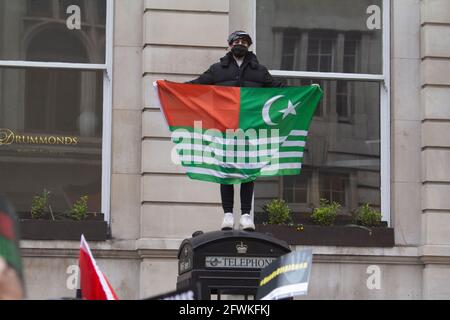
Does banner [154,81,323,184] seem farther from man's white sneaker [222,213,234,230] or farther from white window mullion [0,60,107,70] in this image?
white window mullion [0,60,107,70]

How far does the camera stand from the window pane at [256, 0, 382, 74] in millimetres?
15586

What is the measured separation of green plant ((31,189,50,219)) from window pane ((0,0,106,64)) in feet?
5.50

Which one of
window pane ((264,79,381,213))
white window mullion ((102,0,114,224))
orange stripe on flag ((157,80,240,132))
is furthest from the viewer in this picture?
window pane ((264,79,381,213))

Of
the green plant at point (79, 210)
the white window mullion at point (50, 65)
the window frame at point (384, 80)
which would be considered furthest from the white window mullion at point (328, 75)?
the green plant at point (79, 210)

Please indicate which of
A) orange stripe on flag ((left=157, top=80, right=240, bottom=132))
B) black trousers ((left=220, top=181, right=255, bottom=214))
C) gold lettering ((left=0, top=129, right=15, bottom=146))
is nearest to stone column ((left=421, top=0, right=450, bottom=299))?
black trousers ((left=220, top=181, right=255, bottom=214))

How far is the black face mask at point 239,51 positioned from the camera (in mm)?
11227

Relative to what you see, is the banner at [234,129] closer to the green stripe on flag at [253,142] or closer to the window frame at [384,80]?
the green stripe on flag at [253,142]

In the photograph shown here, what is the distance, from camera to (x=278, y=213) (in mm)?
15055

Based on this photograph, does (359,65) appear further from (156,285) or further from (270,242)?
(270,242)

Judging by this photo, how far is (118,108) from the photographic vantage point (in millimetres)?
15031

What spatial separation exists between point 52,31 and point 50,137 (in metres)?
1.32

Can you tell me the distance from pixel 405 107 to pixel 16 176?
4841mm

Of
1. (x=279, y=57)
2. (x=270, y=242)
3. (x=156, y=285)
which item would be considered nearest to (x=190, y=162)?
(x=270, y=242)

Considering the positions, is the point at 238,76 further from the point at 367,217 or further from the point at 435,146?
the point at 435,146
